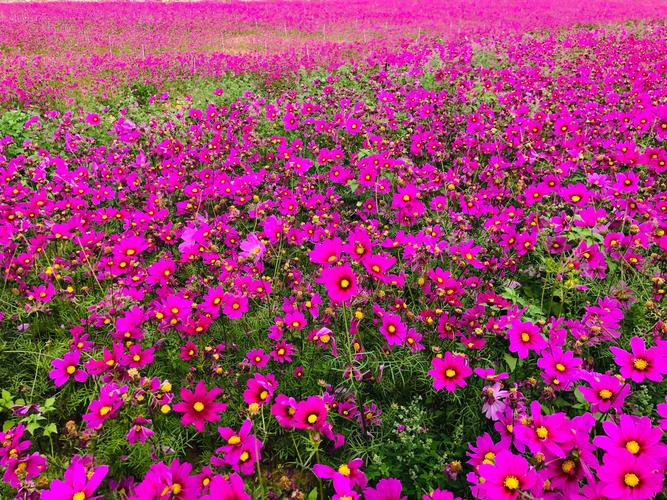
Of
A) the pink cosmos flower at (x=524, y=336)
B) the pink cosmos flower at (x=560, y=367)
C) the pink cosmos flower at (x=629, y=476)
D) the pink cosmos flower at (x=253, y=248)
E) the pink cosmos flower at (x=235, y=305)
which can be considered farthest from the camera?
the pink cosmos flower at (x=253, y=248)

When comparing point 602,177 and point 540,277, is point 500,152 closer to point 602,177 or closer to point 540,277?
point 602,177

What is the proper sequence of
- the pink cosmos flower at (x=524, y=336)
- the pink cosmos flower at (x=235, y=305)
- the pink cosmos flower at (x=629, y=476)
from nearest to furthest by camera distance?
the pink cosmos flower at (x=629, y=476)
the pink cosmos flower at (x=524, y=336)
the pink cosmos flower at (x=235, y=305)

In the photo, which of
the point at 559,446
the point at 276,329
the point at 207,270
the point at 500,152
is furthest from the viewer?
the point at 500,152

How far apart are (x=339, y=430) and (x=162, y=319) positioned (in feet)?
3.60

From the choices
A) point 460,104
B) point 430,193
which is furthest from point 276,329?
point 460,104

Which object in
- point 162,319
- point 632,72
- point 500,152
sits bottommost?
point 162,319

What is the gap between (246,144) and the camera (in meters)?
4.41

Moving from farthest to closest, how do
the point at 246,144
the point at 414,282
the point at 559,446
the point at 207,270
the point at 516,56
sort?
the point at 516,56 < the point at 246,144 < the point at 207,270 < the point at 414,282 < the point at 559,446

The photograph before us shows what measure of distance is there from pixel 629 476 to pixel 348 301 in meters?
1.27

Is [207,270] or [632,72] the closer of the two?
[207,270]

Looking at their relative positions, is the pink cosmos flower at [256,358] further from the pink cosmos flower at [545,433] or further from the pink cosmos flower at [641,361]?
the pink cosmos flower at [641,361]

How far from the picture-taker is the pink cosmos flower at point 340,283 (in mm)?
1675

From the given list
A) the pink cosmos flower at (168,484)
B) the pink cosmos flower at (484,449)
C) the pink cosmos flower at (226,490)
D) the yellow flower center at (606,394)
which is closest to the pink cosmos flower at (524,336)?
the yellow flower center at (606,394)

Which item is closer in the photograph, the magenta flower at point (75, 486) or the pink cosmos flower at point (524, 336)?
the magenta flower at point (75, 486)
